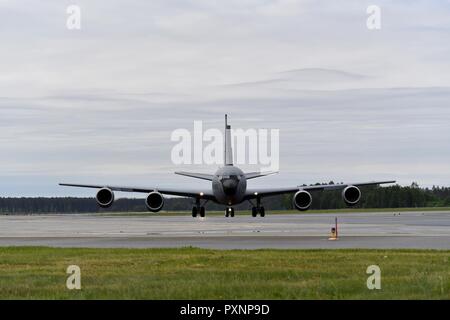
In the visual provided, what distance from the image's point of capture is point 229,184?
2571 inches

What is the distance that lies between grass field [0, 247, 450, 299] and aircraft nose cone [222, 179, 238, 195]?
35.3m

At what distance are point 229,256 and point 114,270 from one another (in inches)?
194

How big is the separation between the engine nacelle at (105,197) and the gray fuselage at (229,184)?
814cm

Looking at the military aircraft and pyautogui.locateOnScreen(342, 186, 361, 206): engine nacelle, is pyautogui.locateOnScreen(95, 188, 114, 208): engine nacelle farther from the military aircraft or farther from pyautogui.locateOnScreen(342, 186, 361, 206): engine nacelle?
pyautogui.locateOnScreen(342, 186, 361, 206): engine nacelle

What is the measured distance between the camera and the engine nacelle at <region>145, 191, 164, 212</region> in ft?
213

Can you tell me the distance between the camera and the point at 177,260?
83.3 ft

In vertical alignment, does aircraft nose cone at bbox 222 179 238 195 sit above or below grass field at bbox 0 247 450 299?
above

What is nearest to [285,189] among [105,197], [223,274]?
[105,197]

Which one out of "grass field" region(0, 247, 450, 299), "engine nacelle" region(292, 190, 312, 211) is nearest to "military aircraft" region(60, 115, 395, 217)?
"engine nacelle" region(292, 190, 312, 211)

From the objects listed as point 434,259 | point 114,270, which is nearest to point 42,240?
point 114,270
